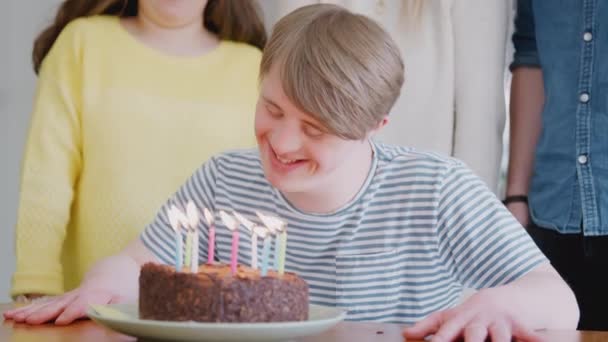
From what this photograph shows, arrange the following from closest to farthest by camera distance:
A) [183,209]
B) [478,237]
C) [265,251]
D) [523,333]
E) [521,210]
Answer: [265,251]
[523,333]
[478,237]
[183,209]
[521,210]

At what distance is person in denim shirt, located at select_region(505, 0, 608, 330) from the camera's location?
219 centimetres

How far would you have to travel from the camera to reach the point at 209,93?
2.36m

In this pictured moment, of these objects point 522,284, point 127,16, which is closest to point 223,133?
point 127,16

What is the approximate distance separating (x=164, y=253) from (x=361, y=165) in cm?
34

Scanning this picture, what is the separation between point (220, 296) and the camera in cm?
117

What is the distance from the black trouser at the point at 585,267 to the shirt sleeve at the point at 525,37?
1.24ft

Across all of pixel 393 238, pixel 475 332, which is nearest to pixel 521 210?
pixel 393 238

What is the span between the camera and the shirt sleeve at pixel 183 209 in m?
1.78

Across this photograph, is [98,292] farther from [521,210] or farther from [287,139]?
[521,210]

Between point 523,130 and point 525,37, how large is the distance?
20cm

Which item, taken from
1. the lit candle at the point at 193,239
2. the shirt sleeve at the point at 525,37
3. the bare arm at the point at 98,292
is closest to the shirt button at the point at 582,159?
the shirt sleeve at the point at 525,37

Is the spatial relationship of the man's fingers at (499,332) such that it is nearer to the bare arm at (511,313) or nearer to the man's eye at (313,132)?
the bare arm at (511,313)

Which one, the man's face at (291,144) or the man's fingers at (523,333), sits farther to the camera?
the man's face at (291,144)

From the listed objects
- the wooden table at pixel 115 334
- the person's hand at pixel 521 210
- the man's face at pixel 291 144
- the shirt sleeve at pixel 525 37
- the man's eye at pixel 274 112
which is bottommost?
the person's hand at pixel 521 210
